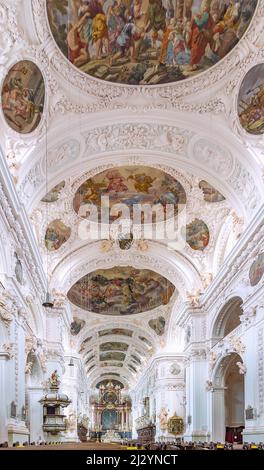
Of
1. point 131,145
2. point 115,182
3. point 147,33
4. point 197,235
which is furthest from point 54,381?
point 147,33

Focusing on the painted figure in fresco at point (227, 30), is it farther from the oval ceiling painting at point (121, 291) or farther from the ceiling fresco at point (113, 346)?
the ceiling fresco at point (113, 346)

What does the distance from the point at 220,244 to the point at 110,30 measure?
1100 cm

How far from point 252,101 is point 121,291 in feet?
63.8

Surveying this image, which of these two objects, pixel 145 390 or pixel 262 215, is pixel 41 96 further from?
pixel 145 390

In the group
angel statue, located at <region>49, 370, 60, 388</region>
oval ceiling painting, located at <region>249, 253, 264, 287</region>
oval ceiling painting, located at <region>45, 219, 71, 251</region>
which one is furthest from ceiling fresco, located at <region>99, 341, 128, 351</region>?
oval ceiling painting, located at <region>249, 253, 264, 287</region>

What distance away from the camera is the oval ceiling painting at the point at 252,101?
14.9m

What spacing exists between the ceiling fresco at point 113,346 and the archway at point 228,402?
70.9 ft

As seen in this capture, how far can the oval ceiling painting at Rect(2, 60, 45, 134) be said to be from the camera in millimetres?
13617

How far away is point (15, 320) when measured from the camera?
53.0 feet

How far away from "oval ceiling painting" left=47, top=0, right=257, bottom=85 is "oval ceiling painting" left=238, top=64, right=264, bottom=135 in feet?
3.14

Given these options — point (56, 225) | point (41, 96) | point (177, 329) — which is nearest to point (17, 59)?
point (41, 96)

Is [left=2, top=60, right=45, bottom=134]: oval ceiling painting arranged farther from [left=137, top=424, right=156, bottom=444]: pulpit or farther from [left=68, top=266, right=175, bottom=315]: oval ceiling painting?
[left=137, top=424, right=156, bottom=444]: pulpit

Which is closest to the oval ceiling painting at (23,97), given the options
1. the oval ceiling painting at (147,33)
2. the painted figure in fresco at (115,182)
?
the oval ceiling painting at (147,33)

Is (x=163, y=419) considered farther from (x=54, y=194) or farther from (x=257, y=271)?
(x=257, y=271)
